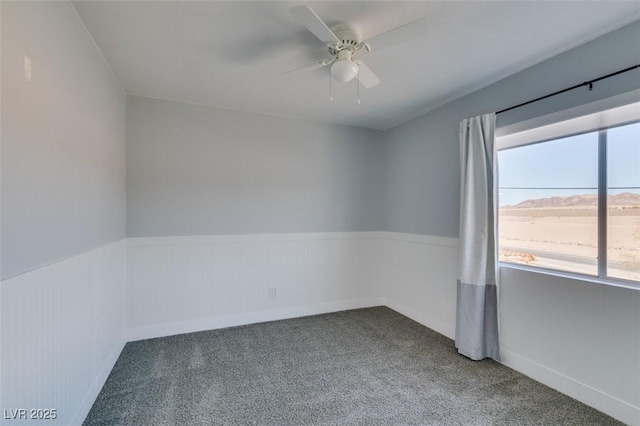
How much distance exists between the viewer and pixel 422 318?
338 centimetres

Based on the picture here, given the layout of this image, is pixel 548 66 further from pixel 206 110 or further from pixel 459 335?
pixel 206 110

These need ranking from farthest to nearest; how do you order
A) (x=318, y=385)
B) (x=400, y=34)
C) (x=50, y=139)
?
(x=318, y=385), (x=400, y=34), (x=50, y=139)

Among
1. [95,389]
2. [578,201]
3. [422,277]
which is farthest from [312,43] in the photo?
[95,389]

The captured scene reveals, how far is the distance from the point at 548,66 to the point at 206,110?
3.20 m

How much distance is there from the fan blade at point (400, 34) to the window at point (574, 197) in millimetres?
1431

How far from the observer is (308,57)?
7.32 feet

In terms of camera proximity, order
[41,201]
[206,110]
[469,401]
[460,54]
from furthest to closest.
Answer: [206,110]
[460,54]
[469,401]
[41,201]

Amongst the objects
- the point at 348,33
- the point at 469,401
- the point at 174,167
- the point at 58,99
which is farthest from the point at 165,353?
the point at 348,33

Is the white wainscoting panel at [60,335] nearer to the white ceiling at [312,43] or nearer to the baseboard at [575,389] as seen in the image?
the white ceiling at [312,43]

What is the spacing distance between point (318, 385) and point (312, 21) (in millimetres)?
2424

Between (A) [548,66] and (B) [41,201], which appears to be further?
(A) [548,66]

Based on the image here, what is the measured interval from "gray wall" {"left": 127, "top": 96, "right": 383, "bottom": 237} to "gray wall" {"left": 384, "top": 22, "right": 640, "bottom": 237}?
1.43 feet

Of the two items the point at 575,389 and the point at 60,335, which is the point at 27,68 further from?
the point at 575,389

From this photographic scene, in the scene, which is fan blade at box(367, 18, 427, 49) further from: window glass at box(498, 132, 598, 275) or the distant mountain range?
the distant mountain range
